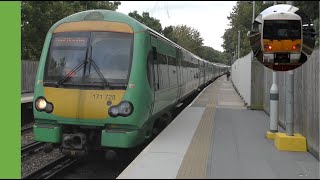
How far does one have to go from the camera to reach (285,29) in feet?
25.7

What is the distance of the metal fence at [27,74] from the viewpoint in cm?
2686

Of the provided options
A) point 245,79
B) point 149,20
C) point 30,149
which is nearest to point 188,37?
point 149,20

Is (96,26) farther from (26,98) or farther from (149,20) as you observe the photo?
(149,20)

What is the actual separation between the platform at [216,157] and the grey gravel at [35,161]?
2.41 m

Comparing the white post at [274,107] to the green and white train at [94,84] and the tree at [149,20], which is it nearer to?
the green and white train at [94,84]

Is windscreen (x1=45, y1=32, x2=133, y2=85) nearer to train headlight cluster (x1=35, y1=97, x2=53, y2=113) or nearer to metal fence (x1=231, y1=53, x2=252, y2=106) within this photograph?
train headlight cluster (x1=35, y1=97, x2=53, y2=113)

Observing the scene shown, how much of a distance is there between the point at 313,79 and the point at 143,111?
3.05m

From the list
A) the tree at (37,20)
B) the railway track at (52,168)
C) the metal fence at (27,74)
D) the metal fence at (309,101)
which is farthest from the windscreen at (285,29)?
the tree at (37,20)

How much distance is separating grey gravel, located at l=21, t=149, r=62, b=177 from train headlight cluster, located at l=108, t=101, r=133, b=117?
222 cm

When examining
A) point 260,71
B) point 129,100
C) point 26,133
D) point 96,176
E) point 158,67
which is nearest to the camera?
point 129,100

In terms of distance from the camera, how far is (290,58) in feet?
26.9

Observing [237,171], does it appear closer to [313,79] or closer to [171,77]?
[313,79]

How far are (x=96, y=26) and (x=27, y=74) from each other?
67.9 feet

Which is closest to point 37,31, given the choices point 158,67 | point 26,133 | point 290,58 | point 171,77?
point 26,133
